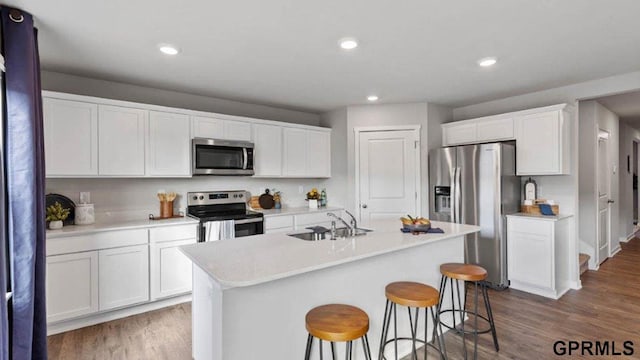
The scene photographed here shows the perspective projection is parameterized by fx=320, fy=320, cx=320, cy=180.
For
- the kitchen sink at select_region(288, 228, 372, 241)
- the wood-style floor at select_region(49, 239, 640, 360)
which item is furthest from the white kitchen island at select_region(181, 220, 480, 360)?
the wood-style floor at select_region(49, 239, 640, 360)

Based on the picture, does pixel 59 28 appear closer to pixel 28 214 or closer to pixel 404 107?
pixel 28 214

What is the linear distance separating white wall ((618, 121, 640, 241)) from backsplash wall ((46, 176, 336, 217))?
660 cm

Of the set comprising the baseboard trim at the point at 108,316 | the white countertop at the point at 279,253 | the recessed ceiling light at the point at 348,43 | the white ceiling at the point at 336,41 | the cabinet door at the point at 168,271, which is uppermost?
the white ceiling at the point at 336,41

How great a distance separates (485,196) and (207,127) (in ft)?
11.1

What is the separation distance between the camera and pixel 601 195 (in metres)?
4.74

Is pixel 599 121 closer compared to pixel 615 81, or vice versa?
pixel 615 81

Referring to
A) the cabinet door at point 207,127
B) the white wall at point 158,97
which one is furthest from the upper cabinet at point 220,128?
the white wall at point 158,97

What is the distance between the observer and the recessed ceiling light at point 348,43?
2.43m

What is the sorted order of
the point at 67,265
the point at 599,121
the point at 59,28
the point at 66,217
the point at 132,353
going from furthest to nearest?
the point at 599,121
the point at 66,217
the point at 67,265
the point at 132,353
the point at 59,28

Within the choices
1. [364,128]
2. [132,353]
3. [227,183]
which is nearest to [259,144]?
[227,183]

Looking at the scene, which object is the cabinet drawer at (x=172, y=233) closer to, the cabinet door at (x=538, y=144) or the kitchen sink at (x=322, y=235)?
the kitchen sink at (x=322, y=235)

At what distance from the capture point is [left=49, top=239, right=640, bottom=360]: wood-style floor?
2.43 metres

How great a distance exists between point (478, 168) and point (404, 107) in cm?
132

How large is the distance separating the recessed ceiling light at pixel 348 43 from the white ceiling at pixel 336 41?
0.06 meters
